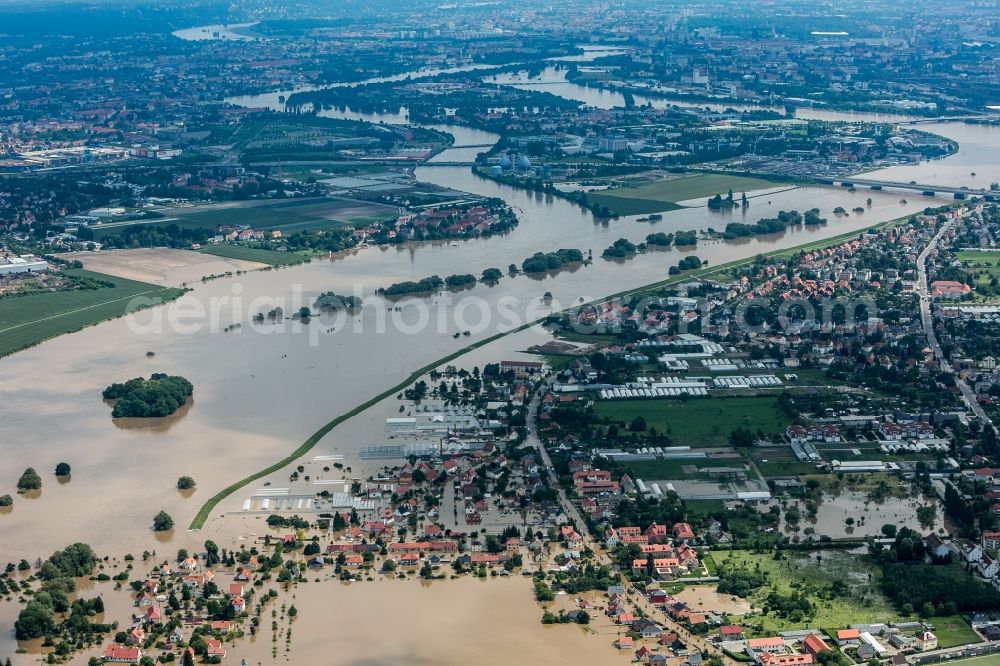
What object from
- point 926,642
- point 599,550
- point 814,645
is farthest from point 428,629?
point 926,642

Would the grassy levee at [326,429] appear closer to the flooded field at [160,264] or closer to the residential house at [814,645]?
the residential house at [814,645]

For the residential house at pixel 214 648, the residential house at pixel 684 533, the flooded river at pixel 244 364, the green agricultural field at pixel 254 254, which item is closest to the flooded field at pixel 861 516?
the residential house at pixel 684 533

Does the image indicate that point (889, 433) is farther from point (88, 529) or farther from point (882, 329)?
point (88, 529)

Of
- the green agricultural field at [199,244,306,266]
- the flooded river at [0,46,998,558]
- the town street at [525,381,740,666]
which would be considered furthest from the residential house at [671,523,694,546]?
the green agricultural field at [199,244,306,266]

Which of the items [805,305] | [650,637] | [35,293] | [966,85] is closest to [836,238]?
[805,305]

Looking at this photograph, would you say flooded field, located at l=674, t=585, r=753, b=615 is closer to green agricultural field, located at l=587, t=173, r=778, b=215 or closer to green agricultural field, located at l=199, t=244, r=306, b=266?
green agricultural field, located at l=199, t=244, r=306, b=266

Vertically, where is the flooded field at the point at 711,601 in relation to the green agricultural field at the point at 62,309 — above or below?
below
